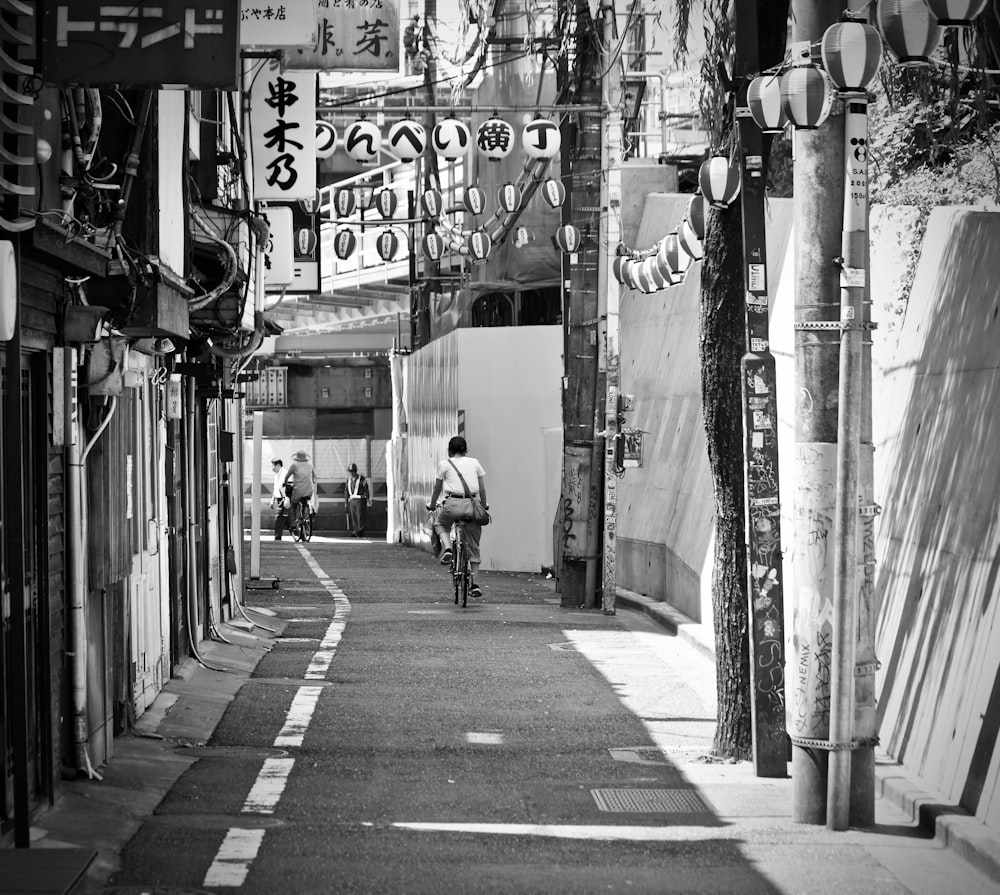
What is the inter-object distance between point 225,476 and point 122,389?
363 inches

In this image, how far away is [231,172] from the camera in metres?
15.9

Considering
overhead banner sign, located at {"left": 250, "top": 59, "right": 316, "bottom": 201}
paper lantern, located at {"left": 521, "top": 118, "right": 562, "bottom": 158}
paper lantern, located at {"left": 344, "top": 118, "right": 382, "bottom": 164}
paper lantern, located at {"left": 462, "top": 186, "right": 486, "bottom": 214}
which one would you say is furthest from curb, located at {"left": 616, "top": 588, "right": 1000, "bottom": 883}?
paper lantern, located at {"left": 462, "top": 186, "right": 486, "bottom": 214}

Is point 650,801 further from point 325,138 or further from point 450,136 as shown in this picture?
point 325,138

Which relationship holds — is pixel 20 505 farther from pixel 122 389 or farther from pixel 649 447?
pixel 649 447

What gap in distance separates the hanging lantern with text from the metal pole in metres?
13.4

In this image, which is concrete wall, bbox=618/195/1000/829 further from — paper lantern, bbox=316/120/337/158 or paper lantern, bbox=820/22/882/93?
paper lantern, bbox=316/120/337/158

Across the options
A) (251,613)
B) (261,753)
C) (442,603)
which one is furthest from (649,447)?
(261,753)

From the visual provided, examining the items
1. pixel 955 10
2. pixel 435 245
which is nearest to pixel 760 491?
pixel 955 10

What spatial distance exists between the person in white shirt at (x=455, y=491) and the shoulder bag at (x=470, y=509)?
0.02m

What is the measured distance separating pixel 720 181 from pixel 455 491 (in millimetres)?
10107

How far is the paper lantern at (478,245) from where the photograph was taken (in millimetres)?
27109

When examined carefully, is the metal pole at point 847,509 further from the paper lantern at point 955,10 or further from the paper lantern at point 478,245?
the paper lantern at point 478,245

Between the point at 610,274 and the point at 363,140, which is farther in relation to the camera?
the point at 363,140

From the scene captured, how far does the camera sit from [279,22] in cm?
1400
